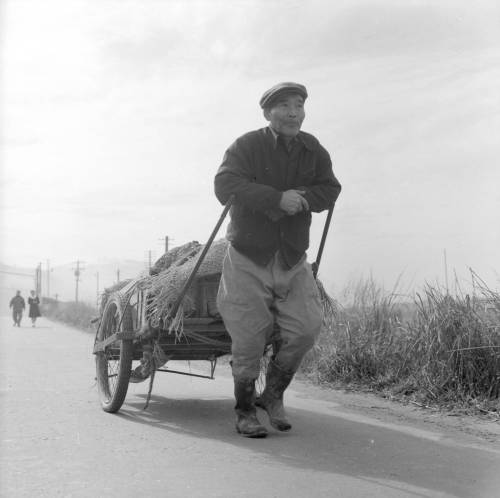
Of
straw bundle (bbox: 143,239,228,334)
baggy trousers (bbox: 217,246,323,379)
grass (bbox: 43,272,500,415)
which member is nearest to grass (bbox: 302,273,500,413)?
grass (bbox: 43,272,500,415)

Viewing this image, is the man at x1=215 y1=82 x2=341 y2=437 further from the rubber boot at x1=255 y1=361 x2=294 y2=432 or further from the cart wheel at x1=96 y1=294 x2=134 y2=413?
the cart wheel at x1=96 y1=294 x2=134 y2=413

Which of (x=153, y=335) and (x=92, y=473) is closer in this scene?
(x=92, y=473)

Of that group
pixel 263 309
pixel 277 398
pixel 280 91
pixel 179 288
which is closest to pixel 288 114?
pixel 280 91

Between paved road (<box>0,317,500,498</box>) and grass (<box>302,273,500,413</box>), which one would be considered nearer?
paved road (<box>0,317,500,498</box>)

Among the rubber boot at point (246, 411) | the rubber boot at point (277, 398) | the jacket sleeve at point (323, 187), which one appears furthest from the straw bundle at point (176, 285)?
the jacket sleeve at point (323, 187)

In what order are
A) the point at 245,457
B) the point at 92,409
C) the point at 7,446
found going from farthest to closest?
1. the point at 92,409
2. the point at 7,446
3. the point at 245,457

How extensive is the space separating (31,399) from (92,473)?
297 centimetres

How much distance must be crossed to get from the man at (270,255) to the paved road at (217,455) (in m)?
0.43

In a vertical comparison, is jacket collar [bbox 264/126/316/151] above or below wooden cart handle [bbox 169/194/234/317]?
above

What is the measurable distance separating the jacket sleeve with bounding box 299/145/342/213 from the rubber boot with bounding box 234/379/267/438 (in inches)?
47.3

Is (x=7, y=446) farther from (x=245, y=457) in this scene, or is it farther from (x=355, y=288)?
(x=355, y=288)

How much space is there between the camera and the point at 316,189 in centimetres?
494

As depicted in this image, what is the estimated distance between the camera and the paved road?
3.53 m

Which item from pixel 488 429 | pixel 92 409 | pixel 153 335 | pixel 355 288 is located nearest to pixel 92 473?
pixel 153 335
